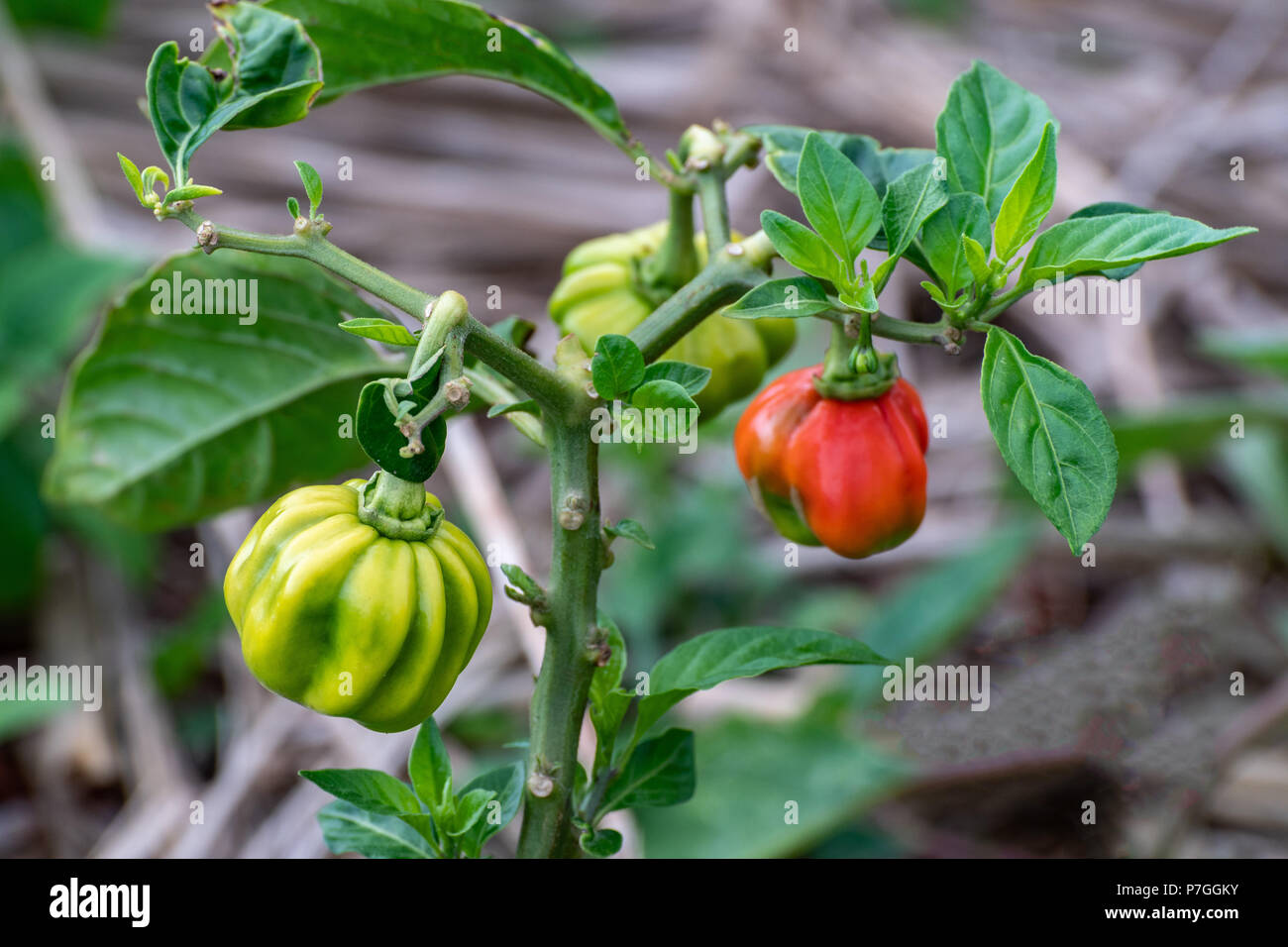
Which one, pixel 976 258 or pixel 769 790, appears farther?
pixel 769 790

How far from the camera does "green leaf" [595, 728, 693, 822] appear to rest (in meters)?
0.65

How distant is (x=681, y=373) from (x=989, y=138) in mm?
266

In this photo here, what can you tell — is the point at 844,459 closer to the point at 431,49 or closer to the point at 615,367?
the point at 615,367

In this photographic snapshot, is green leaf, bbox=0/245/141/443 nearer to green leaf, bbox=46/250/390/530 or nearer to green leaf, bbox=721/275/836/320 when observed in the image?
green leaf, bbox=46/250/390/530

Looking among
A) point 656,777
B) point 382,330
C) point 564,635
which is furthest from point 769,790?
point 382,330

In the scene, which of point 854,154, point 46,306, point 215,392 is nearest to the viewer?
point 854,154

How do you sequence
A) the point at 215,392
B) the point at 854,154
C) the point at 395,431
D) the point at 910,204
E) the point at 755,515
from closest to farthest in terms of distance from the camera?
1. the point at 395,431
2. the point at 910,204
3. the point at 854,154
4. the point at 215,392
5. the point at 755,515

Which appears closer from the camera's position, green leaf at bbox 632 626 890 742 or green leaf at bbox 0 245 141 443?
green leaf at bbox 632 626 890 742

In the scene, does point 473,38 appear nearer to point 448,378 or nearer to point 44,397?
point 448,378

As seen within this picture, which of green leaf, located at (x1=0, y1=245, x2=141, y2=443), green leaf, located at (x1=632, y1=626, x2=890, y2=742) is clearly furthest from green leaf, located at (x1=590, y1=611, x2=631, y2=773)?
green leaf, located at (x1=0, y1=245, x2=141, y2=443)

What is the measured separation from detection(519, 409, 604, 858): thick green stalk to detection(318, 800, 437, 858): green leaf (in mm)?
69

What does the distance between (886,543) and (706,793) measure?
42.7 inches

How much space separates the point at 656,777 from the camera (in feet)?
2.17

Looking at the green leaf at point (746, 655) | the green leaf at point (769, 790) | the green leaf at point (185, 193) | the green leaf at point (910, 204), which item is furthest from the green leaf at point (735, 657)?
the green leaf at point (769, 790)
